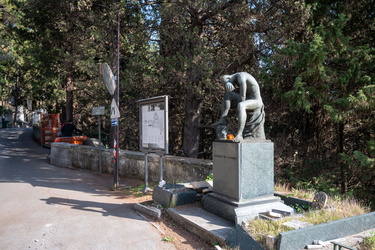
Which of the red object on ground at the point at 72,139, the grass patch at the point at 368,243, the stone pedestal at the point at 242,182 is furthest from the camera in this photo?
the red object on ground at the point at 72,139

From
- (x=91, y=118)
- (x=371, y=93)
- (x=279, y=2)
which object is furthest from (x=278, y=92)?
(x=91, y=118)

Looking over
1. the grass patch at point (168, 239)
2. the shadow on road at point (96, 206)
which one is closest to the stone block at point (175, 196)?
the shadow on road at point (96, 206)

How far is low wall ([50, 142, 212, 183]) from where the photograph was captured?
8320 mm

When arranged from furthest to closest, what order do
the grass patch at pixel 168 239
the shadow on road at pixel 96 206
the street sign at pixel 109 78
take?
the street sign at pixel 109 78
the shadow on road at pixel 96 206
the grass patch at pixel 168 239

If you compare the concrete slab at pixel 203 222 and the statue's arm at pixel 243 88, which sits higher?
the statue's arm at pixel 243 88

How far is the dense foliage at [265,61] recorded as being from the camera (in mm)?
8805

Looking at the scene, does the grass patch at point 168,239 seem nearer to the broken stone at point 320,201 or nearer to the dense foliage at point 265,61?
the broken stone at point 320,201

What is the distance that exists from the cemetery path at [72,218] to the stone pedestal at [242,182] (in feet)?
3.00

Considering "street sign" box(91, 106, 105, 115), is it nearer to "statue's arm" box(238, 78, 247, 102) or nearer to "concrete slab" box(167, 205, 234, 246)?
"concrete slab" box(167, 205, 234, 246)

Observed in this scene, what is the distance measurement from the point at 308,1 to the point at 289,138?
593cm

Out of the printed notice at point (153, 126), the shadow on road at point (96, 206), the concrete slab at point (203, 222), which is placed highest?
the printed notice at point (153, 126)

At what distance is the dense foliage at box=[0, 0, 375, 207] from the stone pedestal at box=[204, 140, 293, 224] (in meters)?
3.81

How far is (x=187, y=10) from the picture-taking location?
1116 centimetres

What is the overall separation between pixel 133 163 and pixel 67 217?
4516mm
